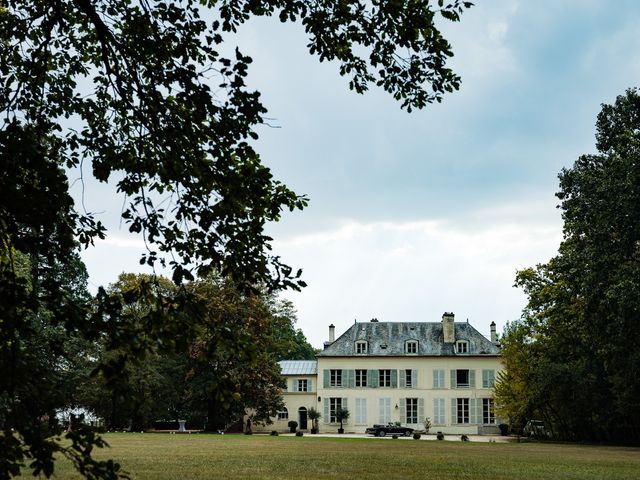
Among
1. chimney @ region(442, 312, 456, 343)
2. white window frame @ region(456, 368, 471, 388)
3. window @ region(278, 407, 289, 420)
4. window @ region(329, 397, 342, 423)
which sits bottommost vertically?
window @ region(278, 407, 289, 420)

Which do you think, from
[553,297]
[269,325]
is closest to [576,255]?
[553,297]

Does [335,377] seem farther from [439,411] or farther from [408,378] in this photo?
[439,411]

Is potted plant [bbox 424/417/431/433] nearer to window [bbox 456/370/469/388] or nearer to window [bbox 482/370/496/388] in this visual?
window [bbox 456/370/469/388]

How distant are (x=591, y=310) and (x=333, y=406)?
2855 cm

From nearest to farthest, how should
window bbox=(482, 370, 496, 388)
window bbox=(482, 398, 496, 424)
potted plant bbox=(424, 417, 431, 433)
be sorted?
potted plant bbox=(424, 417, 431, 433) < window bbox=(482, 398, 496, 424) < window bbox=(482, 370, 496, 388)

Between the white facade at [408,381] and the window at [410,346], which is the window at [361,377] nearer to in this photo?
the white facade at [408,381]

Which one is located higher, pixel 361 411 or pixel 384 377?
pixel 384 377

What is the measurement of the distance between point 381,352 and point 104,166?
46544mm

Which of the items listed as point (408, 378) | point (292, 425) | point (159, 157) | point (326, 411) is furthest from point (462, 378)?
point (159, 157)

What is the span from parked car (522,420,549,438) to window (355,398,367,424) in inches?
441

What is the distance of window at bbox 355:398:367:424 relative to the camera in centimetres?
5081

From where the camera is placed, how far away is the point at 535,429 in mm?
42656

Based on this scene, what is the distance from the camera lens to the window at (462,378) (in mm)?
50750

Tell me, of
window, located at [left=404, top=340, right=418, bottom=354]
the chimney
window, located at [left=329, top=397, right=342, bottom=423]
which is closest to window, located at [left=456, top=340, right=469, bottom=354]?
the chimney
